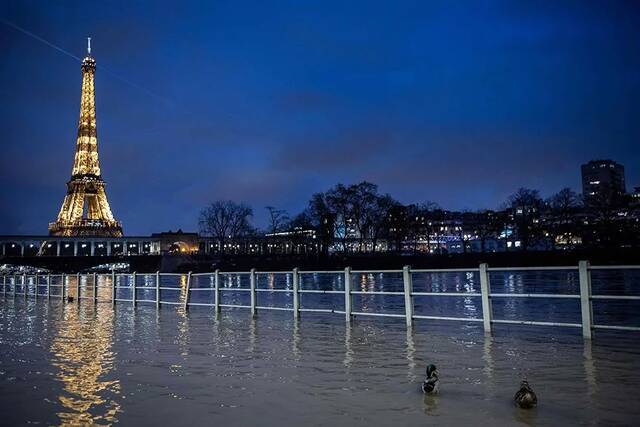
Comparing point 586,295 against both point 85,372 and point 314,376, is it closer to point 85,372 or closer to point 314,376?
point 314,376

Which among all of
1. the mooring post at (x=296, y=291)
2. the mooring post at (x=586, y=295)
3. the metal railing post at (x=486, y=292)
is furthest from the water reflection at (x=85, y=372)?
the mooring post at (x=586, y=295)

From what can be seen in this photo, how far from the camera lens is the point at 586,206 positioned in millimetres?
109438

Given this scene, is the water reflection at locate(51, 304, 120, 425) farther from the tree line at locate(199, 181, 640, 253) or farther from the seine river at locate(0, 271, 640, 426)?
the tree line at locate(199, 181, 640, 253)

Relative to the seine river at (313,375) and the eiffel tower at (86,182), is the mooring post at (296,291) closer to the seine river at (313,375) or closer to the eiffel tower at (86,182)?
the seine river at (313,375)

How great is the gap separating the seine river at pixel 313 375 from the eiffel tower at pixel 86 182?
124 m

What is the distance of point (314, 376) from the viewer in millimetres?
8289

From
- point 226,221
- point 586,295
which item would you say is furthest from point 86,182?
point 586,295

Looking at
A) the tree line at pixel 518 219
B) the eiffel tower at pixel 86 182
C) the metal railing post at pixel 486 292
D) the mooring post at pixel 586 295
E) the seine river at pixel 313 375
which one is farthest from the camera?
the eiffel tower at pixel 86 182

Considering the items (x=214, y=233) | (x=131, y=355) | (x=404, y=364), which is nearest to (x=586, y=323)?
(x=404, y=364)

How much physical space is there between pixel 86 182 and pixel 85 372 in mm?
130642

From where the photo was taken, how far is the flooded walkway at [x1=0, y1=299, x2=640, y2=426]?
6242mm

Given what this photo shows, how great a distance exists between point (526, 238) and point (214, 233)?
220 ft

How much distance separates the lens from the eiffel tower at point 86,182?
426 feet

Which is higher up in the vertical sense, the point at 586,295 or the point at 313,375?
the point at 586,295
